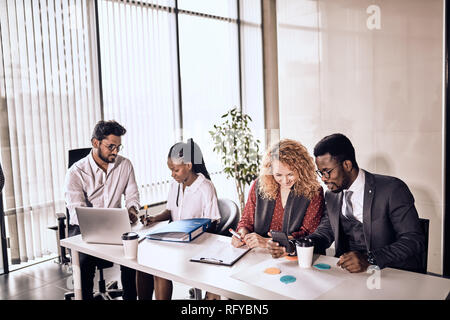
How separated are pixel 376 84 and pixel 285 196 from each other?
43.5 inches

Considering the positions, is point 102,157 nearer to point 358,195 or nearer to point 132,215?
point 132,215

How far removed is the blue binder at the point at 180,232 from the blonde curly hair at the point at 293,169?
398mm

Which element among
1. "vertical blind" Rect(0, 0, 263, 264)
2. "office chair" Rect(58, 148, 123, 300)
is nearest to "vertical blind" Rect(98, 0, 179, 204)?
"vertical blind" Rect(0, 0, 263, 264)

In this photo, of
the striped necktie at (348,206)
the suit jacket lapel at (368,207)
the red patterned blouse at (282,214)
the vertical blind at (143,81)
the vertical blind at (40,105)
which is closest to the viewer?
the suit jacket lapel at (368,207)

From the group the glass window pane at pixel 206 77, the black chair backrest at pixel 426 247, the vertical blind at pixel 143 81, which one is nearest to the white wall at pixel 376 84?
the black chair backrest at pixel 426 247

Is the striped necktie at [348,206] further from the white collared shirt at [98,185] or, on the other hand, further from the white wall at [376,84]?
the white collared shirt at [98,185]

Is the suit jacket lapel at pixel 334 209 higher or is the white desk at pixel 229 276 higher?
the suit jacket lapel at pixel 334 209

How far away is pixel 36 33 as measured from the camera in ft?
11.3

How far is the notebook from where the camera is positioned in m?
1.72

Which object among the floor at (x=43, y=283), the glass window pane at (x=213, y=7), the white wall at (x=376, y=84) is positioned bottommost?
the floor at (x=43, y=283)

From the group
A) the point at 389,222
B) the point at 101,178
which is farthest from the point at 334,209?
the point at 101,178

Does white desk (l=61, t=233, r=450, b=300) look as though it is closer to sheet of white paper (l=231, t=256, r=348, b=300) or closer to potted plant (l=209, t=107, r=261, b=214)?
sheet of white paper (l=231, t=256, r=348, b=300)

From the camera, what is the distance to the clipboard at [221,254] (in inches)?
67.5
